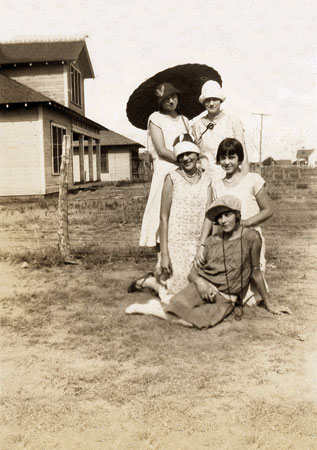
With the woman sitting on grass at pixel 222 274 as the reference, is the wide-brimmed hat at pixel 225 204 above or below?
above

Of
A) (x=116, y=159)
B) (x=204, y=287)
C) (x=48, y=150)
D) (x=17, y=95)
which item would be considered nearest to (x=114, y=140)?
(x=116, y=159)

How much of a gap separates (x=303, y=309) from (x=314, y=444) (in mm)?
2213

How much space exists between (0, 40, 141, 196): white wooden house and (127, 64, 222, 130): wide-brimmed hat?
444 inches

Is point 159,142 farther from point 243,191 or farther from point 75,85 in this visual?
point 75,85

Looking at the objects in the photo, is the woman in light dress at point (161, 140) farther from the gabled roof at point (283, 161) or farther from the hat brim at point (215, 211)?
the gabled roof at point (283, 161)

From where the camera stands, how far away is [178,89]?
4.93 m

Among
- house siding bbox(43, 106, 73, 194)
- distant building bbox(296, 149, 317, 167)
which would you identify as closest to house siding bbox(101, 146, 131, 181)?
house siding bbox(43, 106, 73, 194)

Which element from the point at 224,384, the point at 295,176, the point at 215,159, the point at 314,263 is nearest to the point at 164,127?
the point at 215,159

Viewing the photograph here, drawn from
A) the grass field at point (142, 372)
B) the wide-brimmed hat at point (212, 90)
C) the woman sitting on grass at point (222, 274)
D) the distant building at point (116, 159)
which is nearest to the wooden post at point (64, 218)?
the grass field at point (142, 372)

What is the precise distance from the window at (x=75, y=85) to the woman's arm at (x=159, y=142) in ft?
57.1

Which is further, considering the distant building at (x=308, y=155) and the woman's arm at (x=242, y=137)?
the distant building at (x=308, y=155)

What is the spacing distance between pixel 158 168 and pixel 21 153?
12.3 meters

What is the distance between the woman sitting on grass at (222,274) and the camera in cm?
415

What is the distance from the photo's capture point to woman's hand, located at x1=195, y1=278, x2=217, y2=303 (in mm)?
4145
